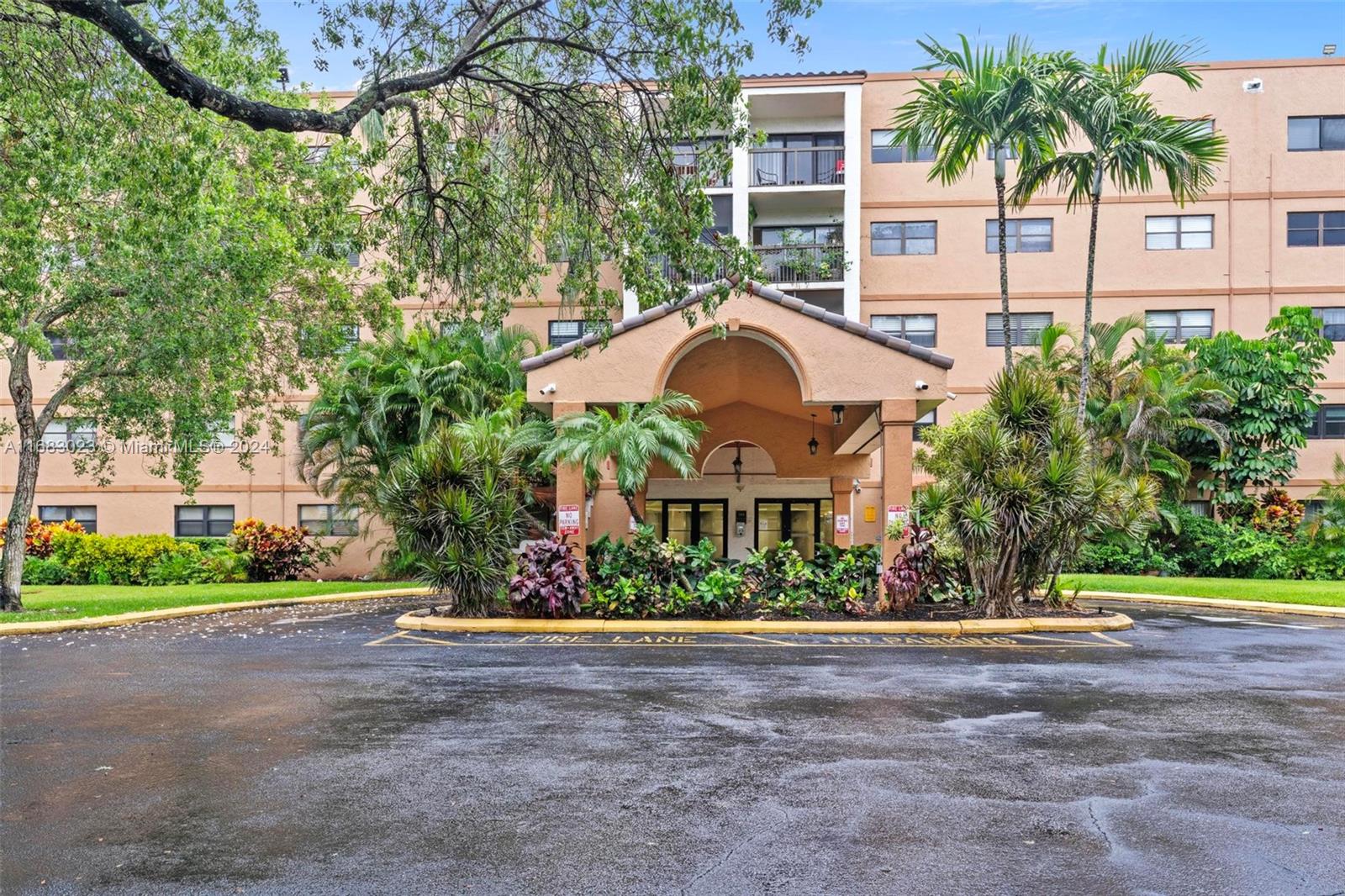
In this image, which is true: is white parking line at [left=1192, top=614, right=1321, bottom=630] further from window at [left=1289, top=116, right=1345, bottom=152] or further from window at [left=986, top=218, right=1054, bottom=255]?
window at [left=1289, top=116, right=1345, bottom=152]

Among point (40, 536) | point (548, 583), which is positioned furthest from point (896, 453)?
point (40, 536)

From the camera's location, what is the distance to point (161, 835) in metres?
5.55

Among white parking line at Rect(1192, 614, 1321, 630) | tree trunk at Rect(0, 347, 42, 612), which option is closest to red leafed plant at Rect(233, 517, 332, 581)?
tree trunk at Rect(0, 347, 42, 612)

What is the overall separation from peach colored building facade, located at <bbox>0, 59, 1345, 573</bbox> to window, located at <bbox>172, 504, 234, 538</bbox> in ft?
0.34

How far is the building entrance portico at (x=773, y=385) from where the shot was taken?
17234 millimetres

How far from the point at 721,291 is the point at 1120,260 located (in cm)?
2406

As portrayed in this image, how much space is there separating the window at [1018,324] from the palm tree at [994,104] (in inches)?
337

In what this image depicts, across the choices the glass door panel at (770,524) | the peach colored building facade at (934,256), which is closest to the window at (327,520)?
the peach colored building facade at (934,256)

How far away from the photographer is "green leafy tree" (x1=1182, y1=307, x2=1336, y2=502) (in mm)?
28031

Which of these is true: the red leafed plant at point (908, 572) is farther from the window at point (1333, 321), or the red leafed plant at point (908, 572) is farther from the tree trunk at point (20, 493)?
the window at point (1333, 321)

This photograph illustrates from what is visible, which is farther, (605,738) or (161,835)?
(605,738)

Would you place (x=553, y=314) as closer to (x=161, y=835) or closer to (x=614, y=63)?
(x=614, y=63)

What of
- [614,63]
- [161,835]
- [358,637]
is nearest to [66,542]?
[358,637]

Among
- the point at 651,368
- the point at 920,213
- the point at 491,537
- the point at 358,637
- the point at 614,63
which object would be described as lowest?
the point at 358,637
